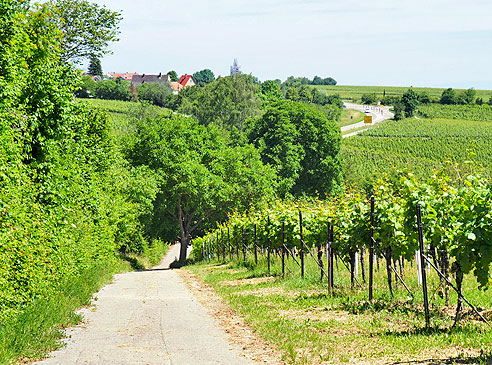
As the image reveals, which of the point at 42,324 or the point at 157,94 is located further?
the point at 157,94

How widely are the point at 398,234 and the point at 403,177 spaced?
4.04 feet

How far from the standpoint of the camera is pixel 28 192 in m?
12.5

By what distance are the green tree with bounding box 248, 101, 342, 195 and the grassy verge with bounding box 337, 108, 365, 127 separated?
85.1 metres

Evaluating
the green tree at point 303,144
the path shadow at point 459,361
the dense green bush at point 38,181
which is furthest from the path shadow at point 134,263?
the path shadow at point 459,361

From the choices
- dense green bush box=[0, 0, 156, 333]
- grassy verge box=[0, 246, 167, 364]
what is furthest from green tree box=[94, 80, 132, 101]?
grassy verge box=[0, 246, 167, 364]

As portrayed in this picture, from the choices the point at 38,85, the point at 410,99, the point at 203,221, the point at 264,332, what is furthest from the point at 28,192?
the point at 410,99

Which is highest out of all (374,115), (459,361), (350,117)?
(374,115)

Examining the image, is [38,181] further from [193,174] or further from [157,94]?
[157,94]

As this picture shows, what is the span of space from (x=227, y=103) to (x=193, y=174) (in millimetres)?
39471

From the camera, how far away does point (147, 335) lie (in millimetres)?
10758

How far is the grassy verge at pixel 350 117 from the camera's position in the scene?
155 metres

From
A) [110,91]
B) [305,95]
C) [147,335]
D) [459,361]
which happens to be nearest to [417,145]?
[305,95]

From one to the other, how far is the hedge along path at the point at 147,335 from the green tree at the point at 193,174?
2911 cm

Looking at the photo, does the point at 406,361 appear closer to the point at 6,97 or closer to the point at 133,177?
the point at 6,97
